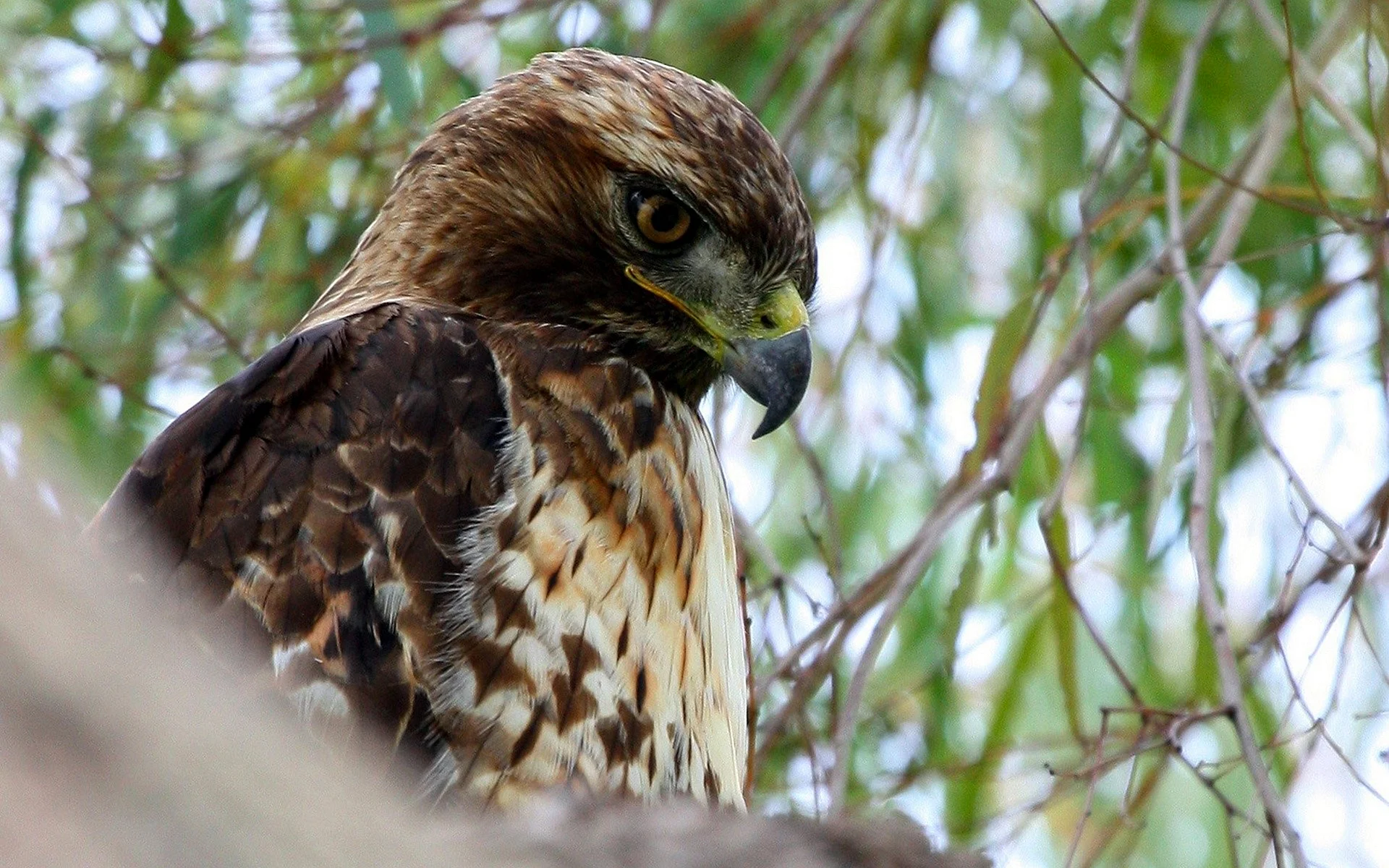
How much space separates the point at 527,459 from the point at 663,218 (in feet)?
1.30

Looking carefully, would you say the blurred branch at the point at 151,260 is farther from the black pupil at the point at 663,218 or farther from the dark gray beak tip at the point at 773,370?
the dark gray beak tip at the point at 773,370

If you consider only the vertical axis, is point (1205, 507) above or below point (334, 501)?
above

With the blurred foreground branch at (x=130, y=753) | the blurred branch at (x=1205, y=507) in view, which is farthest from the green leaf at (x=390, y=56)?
the blurred foreground branch at (x=130, y=753)

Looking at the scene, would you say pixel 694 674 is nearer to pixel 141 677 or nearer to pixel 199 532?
pixel 199 532

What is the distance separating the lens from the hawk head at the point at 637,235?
80.4 inches

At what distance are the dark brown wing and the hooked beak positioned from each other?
0.98 ft

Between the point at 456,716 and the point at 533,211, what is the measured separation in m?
0.70

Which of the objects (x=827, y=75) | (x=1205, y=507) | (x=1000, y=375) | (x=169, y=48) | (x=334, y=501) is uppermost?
(x=827, y=75)

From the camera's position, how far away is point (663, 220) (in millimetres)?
2057

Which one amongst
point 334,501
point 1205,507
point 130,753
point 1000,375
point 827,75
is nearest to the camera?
point 130,753

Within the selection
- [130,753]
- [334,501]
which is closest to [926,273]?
[334,501]

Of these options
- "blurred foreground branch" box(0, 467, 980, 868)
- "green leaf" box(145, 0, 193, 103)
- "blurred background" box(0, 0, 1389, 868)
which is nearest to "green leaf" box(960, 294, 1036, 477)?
"blurred background" box(0, 0, 1389, 868)

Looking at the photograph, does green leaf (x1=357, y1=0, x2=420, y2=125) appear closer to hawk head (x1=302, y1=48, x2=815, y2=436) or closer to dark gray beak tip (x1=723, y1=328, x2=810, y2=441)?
hawk head (x1=302, y1=48, x2=815, y2=436)

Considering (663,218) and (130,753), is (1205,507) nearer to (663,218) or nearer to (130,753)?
(663,218)
